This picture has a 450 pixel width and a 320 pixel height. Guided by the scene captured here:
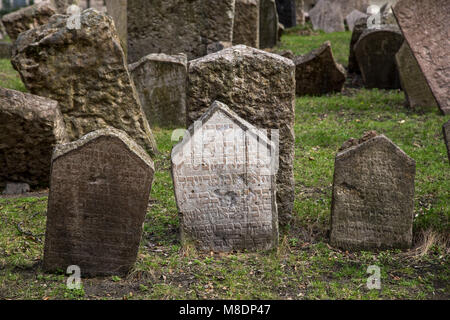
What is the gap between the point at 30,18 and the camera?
14.1 meters

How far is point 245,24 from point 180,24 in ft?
6.41

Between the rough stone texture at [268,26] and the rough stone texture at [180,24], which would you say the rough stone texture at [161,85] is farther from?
the rough stone texture at [268,26]

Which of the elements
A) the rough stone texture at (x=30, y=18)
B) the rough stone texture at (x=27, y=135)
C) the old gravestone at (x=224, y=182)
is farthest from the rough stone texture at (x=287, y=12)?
the old gravestone at (x=224, y=182)

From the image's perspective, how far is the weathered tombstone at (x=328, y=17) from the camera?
62.0ft

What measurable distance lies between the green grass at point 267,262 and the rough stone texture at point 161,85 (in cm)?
189

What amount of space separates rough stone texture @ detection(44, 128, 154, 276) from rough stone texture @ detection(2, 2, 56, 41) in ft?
33.3

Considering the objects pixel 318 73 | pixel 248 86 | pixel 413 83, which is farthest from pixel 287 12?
pixel 248 86

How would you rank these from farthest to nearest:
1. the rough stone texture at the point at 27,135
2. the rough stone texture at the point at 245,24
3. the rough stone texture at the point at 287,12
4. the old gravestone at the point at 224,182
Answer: the rough stone texture at the point at 287,12
the rough stone texture at the point at 245,24
the rough stone texture at the point at 27,135
the old gravestone at the point at 224,182

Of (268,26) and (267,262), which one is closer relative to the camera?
(267,262)

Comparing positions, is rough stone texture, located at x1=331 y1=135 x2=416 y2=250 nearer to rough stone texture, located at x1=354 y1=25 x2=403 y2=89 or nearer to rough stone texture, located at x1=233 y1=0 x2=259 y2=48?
rough stone texture, located at x1=354 y1=25 x2=403 y2=89

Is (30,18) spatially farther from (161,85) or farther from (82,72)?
(82,72)

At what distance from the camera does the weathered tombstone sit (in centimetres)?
1891

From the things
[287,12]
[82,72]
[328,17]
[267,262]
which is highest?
[287,12]

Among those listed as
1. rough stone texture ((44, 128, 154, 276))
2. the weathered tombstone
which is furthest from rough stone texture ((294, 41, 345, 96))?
the weathered tombstone
